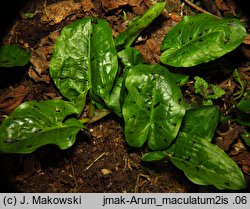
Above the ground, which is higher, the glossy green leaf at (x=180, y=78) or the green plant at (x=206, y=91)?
the glossy green leaf at (x=180, y=78)

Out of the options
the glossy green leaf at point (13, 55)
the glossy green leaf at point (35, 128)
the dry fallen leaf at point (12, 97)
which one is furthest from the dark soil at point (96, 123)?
the glossy green leaf at point (35, 128)

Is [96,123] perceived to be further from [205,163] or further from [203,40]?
[203,40]

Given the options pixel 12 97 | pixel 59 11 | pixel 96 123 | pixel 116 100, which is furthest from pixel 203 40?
pixel 12 97

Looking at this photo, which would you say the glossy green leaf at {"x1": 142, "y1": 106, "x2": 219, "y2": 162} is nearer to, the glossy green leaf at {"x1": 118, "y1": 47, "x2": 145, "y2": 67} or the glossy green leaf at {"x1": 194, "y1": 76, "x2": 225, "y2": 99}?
the glossy green leaf at {"x1": 194, "y1": 76, "x2": 225, "y2": 99}

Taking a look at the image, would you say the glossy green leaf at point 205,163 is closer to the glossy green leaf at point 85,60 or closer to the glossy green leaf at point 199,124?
the glossy green leaf at point 199,124

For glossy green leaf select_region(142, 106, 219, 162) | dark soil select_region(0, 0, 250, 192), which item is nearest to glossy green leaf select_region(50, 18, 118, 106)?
dark soil select_region(0, 0, 250, 192)

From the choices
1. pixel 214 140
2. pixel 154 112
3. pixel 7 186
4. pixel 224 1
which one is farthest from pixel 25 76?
pixel 224 1
